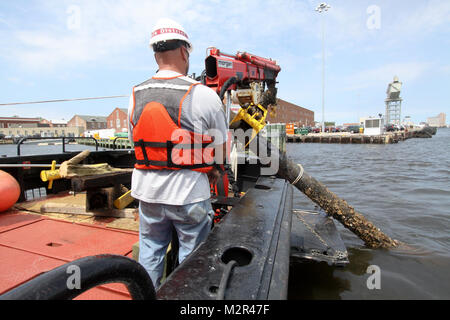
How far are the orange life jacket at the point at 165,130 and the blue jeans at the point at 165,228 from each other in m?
0.26

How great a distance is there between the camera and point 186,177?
5.29 feet

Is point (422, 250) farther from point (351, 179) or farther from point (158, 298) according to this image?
point (351, 179)

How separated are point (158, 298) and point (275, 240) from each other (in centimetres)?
76

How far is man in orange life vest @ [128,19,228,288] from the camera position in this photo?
5.16ft

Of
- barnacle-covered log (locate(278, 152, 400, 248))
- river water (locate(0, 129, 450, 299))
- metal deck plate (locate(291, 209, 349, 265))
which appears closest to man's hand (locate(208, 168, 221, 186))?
metal deck plate (locate(291, 209, 349, 265))

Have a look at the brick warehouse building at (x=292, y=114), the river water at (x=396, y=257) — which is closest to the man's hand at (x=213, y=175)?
the river water at (x=396, y=257)

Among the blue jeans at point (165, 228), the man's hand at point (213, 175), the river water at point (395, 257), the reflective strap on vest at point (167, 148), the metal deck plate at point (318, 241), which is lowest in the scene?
the river water at point (395, 257)

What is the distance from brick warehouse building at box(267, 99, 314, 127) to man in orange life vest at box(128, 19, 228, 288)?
67.6 metres

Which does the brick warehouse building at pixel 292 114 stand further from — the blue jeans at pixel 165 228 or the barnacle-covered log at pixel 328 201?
the blue jeans at pixel 165 228

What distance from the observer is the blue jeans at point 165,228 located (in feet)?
5.32

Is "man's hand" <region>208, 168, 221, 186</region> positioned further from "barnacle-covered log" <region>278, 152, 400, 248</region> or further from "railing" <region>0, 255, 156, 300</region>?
"barnacle-covered log" <region>278, 152, 400, 248</region>

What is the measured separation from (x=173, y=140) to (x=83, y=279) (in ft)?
3.31

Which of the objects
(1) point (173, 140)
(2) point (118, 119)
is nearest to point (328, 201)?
(1) point (173, 140)

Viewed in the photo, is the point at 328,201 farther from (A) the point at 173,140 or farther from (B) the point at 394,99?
(B) the point at 394,99
